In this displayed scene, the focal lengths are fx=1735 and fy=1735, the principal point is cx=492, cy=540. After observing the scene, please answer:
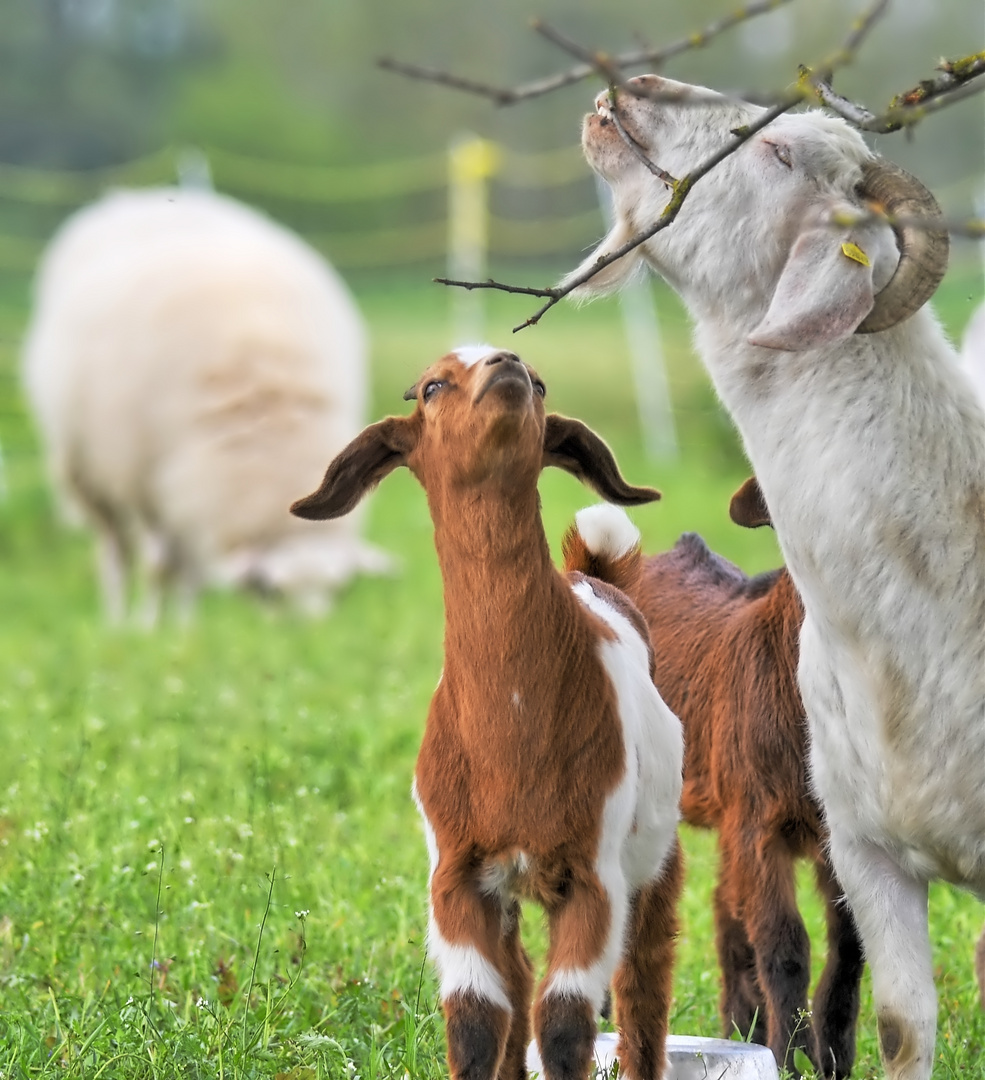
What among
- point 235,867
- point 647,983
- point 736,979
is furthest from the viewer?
point 235,867

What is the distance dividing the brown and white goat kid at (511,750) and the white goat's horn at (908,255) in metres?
0.62

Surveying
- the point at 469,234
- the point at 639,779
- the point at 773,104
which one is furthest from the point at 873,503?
the point at 469,234

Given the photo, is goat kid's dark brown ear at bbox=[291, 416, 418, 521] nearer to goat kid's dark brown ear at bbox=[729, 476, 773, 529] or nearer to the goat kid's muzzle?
the goat kid's muzzle

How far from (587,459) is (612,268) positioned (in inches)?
17.5

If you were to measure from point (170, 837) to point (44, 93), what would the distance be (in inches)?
937

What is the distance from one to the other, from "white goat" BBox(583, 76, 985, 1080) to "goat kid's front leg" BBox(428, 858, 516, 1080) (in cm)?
73

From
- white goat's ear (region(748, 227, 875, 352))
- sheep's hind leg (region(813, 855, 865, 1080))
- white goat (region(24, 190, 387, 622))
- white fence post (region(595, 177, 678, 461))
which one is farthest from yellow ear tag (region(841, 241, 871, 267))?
white fence post (region(595, 177, 678, 461))

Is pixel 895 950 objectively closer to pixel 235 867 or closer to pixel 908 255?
pixel 908 255

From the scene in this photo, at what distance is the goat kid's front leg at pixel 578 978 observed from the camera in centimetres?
284

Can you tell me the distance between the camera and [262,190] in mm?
23625

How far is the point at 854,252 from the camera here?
9.50 feet

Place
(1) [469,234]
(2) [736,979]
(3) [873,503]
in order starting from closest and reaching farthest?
(3) [873,503] → (2) [736,979] → (1) [469,234]

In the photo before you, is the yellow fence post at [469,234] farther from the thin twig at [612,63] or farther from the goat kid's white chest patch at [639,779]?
the thin twig at [612,63]

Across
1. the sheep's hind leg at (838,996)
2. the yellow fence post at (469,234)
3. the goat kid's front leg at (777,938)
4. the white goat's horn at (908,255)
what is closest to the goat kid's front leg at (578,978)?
the goat kid's front leg at (777,938)
